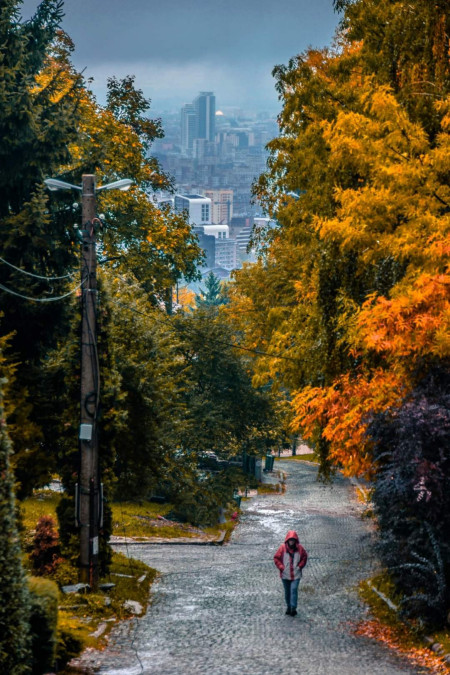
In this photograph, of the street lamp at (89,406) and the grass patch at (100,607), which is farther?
the street lamp at (89,406)

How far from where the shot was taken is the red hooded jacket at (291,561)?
14789 mm

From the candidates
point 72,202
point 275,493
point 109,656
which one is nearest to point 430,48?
point 72,202

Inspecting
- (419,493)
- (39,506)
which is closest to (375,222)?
(419,493)

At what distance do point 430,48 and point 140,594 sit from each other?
1165 cm

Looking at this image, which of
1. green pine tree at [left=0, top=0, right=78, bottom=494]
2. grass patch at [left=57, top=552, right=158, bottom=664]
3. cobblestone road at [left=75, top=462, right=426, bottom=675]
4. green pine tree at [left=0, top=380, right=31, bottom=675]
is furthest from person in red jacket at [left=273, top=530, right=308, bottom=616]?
green pine tree at [left=0, top=380, right=31, bottom=675]

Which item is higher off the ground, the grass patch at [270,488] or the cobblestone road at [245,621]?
the cobblestone road at [245,621]

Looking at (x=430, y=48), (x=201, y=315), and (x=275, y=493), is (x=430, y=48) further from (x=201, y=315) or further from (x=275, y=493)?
(x=275, y=493)

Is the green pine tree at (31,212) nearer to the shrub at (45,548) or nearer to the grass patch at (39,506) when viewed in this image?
the shrub at (45,548)

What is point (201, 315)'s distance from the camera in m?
36.4

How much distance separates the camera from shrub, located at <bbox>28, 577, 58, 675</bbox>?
931 cm

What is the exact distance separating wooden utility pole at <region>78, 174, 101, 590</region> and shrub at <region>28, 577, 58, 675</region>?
5.40 meters

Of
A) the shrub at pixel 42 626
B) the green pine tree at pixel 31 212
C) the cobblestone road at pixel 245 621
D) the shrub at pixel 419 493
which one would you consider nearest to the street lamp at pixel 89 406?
the cobblestone road at pixel 245 621

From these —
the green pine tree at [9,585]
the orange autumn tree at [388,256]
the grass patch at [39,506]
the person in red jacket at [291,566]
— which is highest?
the orange autumn tree at [388,256]

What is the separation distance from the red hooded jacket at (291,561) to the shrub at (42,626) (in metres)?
5.86
